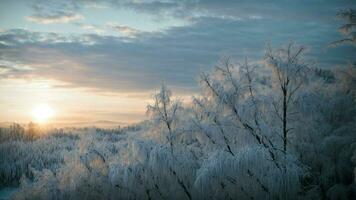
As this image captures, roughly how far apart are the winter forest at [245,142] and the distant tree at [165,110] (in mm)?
74

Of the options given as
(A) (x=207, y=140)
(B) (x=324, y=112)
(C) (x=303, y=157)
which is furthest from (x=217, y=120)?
(B) (x=324, y=112)

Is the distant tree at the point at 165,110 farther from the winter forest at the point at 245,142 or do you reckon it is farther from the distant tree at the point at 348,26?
the distant tree at the point at 348,26

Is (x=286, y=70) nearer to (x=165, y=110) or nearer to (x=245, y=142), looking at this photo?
(x=245, y=142)

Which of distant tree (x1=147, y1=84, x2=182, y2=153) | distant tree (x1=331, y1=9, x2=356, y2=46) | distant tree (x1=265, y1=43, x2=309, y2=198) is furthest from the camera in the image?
distant tree (x1=147, y1=84, x2=182, y2=153)

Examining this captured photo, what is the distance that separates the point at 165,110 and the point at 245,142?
6.63 m

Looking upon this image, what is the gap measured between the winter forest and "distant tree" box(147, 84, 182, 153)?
0.24 ft

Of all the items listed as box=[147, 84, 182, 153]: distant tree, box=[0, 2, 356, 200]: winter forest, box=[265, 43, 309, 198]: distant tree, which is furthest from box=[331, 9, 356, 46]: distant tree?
box=[147, 84, 182, 153]: distant tree

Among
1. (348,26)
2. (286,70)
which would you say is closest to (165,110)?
(286,70)

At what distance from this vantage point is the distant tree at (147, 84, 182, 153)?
3088cm

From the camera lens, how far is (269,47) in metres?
27.7

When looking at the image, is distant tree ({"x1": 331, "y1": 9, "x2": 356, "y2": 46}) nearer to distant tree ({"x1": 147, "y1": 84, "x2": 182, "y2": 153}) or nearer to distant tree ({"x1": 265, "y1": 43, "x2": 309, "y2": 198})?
distant tree ({"x1": 265, "y1": 43, "x2": 309, "y2": 198})

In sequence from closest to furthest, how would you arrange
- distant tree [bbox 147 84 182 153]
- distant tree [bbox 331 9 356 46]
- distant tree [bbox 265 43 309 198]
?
distant tree [bbox 331 9 356 46]
distant tree [bbox 265 43 309 198]
distant tree [bbox 147 84 182 153]

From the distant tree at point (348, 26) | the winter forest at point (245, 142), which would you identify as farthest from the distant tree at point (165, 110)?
the distant tree at point (348, 26)

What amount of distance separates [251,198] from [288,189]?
12.0 feet
